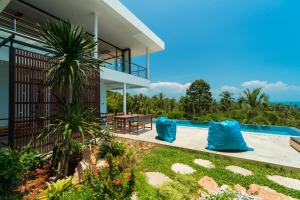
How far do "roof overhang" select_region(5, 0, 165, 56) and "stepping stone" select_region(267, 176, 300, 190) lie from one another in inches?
352

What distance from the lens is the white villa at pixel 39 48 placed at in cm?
376

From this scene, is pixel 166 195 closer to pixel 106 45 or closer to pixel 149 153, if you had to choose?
pixel 149 153

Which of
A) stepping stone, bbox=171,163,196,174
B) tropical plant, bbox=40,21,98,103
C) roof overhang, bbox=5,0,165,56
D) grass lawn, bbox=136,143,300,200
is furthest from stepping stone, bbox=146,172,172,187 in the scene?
roof overhang, bbox=5,0,165,56

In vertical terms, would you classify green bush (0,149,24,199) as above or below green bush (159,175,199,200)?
above

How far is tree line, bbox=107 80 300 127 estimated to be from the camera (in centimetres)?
1395

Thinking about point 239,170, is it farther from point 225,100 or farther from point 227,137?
point 225,100

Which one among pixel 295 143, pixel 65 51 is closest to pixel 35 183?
pixel 65 51

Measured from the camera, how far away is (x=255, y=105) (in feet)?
46.3

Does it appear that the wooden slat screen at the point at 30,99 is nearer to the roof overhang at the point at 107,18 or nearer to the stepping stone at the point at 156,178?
the stepping stone at the point at 156,178

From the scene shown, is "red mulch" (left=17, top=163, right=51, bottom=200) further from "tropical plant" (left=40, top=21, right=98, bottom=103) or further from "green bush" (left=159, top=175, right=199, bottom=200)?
"green bush" (left=159, top=175, right=199, bottom=200)

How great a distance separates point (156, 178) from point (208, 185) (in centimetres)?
122

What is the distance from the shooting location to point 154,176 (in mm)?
3818

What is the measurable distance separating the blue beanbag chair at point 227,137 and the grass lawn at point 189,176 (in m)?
0.53

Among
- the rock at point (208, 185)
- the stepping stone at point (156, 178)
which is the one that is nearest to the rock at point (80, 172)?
the stepping stone at point (156, 178)
